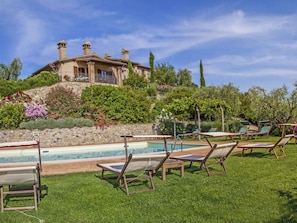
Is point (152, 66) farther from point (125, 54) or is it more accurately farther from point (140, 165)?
point (140, 165)

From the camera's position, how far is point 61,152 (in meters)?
16.1

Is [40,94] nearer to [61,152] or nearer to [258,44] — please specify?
[61,152]

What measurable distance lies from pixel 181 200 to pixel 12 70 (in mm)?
42144

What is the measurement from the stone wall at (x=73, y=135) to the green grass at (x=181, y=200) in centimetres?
1212

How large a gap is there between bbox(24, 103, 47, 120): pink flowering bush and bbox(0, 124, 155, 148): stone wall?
1375 mm

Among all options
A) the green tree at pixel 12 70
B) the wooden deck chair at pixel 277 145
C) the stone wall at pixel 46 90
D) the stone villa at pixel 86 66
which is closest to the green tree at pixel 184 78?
the stone villa at pixel 86 66

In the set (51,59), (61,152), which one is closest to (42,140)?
(61,152)

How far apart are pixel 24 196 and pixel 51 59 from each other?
32.0 meters

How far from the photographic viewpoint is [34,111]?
19609 mm

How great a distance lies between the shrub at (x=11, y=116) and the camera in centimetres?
1862

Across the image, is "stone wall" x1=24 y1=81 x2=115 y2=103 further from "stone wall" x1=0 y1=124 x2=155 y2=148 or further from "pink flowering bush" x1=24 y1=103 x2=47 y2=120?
"stone wall" x1=0 y1=124 x2=155 y2=148

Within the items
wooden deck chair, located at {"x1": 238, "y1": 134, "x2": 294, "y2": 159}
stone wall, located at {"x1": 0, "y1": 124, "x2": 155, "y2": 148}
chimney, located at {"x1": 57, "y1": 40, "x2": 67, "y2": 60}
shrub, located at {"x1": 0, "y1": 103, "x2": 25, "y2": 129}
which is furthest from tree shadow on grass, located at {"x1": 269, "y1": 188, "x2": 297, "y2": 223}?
chimney, located at {"x1": 57, "y1": 40, "x2": 67, "y2": 60}

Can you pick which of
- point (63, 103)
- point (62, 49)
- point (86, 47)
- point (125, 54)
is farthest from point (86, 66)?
point (63, 103)

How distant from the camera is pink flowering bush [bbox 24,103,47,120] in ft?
64.0
